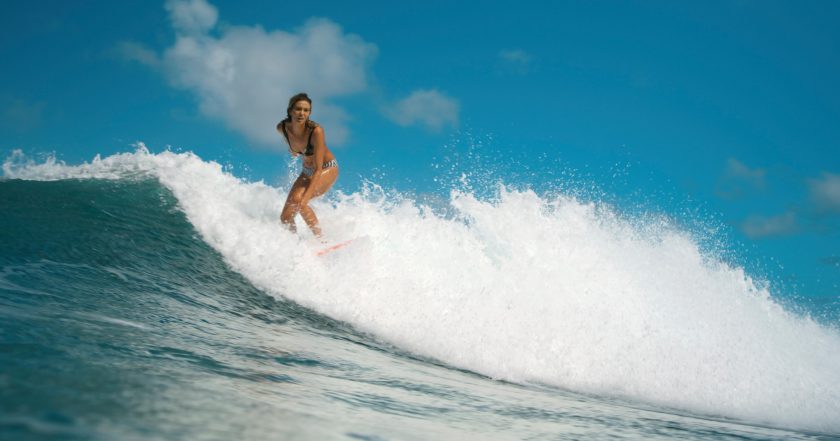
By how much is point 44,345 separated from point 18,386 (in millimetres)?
673

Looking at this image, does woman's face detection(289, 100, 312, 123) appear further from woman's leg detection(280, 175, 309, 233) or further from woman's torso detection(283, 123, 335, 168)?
woman's leg detection(280, 175, 309, 233)

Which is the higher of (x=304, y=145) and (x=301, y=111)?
(x=301, y=111)

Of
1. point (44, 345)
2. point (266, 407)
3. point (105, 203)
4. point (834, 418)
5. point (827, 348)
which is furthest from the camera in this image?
point (827, 348)

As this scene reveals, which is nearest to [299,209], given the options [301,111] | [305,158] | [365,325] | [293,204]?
[293,204]

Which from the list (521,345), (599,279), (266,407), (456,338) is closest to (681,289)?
(599,279)

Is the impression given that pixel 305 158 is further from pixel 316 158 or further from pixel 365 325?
pixel 365 325

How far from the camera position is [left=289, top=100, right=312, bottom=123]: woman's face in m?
6.94

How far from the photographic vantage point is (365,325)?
5.52m

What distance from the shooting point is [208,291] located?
17.3 ft

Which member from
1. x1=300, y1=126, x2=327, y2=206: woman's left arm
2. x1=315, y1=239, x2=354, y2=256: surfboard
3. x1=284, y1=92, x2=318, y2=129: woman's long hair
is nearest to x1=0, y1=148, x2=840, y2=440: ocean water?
x1=315, y1=239, x2=354, y2=256: surfboard

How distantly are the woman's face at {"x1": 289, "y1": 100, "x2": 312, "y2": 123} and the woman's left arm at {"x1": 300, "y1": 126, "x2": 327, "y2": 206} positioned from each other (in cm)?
21

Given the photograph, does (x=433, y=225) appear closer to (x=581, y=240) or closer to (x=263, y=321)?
(x=581, y=240)

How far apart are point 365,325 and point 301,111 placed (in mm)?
2999

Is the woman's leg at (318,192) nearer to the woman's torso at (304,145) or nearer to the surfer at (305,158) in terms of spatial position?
the surfer at (305,158)
